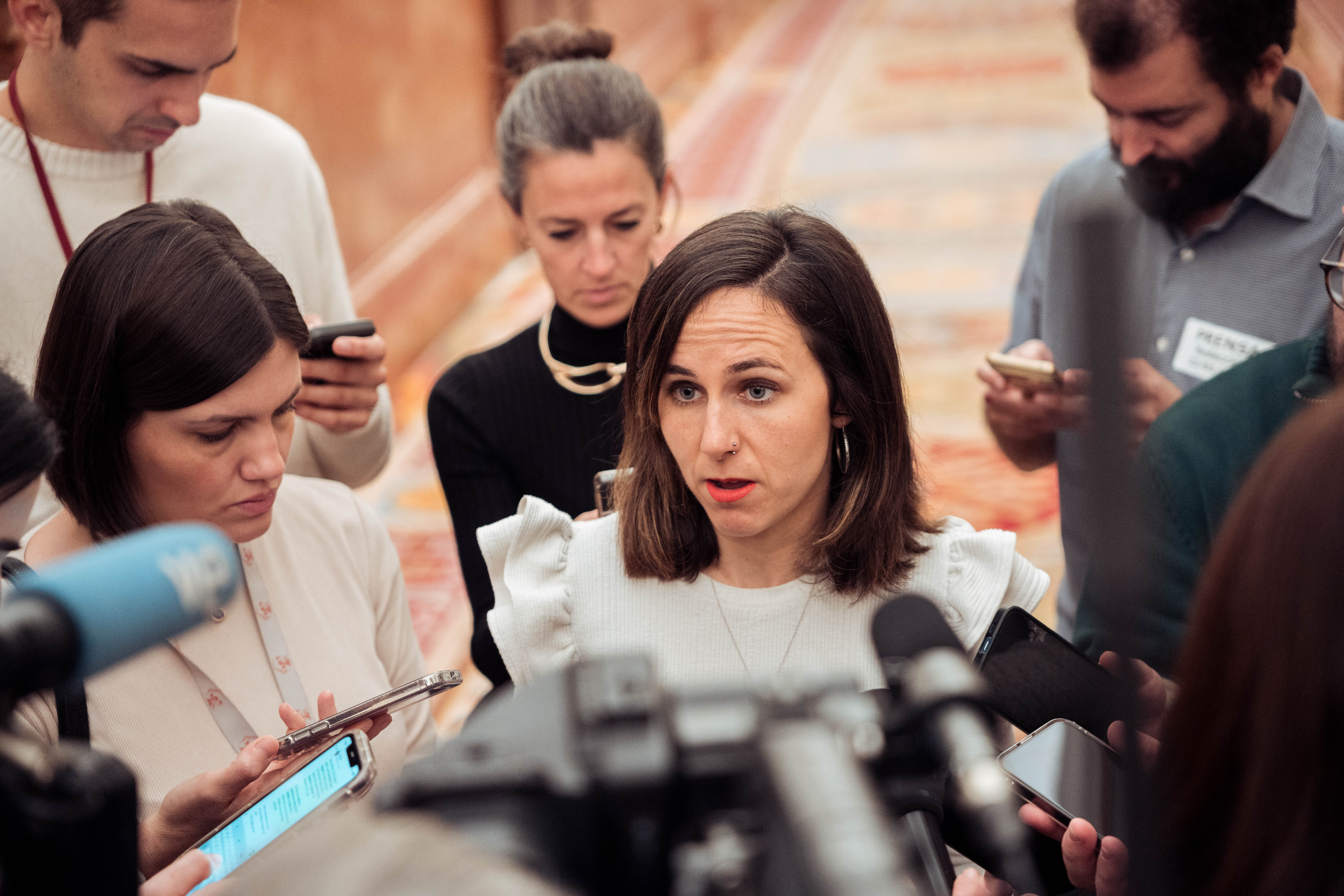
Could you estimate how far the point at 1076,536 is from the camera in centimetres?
190

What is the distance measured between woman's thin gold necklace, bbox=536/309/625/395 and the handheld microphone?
1.54m

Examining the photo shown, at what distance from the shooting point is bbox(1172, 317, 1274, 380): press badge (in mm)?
2094

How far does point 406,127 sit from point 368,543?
160 inches

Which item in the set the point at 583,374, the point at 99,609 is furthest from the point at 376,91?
the point at 99,609

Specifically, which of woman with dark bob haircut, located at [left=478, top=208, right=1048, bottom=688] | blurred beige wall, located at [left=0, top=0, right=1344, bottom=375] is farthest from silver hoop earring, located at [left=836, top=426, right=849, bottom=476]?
blurred beige wall, located at [left=0, top=0, right=1344, bottom=375]

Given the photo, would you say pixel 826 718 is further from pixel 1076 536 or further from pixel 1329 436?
pixel 1076 536

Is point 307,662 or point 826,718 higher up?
point 826,718

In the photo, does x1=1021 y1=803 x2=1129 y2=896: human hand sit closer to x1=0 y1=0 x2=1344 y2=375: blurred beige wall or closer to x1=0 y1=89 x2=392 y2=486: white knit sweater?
x1=0 y1=89 x2=392 y2=486: white knit sweater

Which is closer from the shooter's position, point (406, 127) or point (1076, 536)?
point (1076, 536)

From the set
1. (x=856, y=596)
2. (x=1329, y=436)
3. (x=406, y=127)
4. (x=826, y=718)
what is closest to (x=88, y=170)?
(x=856, y=596)

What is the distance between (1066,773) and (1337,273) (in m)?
0.87

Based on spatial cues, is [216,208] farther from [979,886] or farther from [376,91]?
[376,91]

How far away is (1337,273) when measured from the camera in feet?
5.42

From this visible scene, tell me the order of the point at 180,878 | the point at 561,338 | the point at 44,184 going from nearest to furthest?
the point at 180,878 → the point at 44,184 → the point at 561,338
